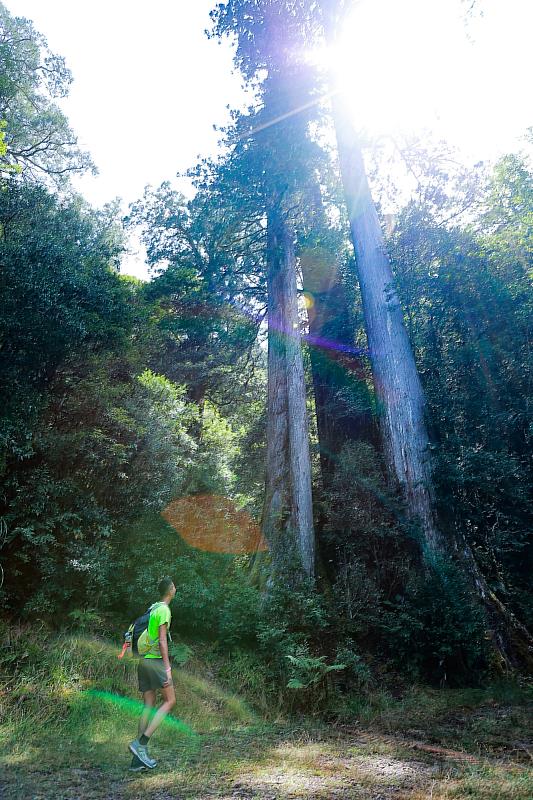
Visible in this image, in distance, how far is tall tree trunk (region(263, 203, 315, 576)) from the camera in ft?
36.5

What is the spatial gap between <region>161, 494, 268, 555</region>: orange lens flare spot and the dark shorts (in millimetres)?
5586

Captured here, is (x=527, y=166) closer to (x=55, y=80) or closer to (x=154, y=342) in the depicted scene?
(x=154, y=342)

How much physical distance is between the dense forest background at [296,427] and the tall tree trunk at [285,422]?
61 millimetres

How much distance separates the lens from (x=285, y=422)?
1269 centimetres

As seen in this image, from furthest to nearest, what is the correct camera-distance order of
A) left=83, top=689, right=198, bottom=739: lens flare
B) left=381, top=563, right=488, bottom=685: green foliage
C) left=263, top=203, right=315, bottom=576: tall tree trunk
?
left=263, top=203, right=315, bottom=576: tall tree trunk, left=381, top=563, right=488, bottom=685: green foliage, left=83, top=689, right=198, bottom=739: lens flare

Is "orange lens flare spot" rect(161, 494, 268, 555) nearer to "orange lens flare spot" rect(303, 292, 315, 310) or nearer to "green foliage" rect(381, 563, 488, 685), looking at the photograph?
"green foliage" rect(381, 563, 488, 685)

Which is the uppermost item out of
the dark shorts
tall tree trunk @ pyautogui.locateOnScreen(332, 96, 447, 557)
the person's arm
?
tall tree trunk @ pyautogui.locateOnScreen(332, 96, 447, 557)

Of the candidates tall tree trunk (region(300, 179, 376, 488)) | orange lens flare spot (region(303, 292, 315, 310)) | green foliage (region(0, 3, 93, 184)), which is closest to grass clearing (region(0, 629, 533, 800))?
tall tree trunk (region(300, 179, 376, 488))

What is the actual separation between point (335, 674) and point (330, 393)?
797 cm

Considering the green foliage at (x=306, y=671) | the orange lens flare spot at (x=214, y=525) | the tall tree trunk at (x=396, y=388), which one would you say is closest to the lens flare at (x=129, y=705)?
the green foliage at (x=306, y=671)

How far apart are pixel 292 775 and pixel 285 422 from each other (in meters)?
8.66

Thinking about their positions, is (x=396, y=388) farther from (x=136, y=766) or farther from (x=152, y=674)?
(x=136, y=766)

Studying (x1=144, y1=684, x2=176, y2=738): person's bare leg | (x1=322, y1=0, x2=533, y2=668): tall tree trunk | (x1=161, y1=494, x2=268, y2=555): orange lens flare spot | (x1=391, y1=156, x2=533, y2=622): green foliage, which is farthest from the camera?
(x1=161, y1=494, x2=268, y2=555): orange lens flare spot

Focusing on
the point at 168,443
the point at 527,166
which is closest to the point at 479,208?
the point at 527,166
